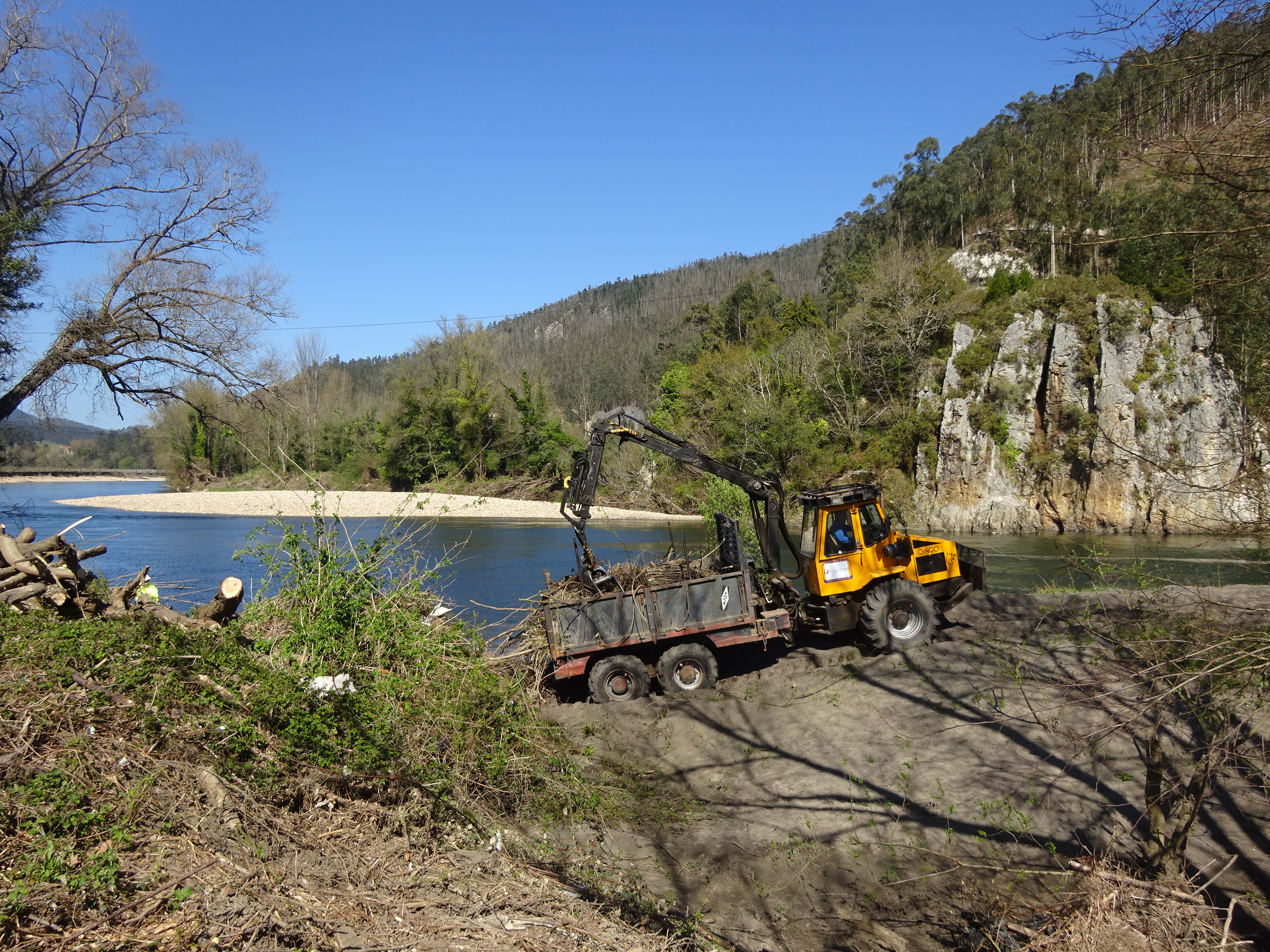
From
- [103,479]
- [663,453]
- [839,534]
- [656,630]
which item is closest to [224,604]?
[656,630]

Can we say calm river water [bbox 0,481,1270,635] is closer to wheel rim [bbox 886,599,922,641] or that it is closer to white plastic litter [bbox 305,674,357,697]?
wheel rim [bbox 886,599,922,641]

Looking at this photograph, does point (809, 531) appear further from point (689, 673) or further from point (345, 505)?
point (345, 505)

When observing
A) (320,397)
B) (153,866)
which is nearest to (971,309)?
(153,866)

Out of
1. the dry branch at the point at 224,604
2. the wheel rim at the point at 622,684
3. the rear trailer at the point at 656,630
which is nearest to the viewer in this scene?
the dry branch at the point at 224,604

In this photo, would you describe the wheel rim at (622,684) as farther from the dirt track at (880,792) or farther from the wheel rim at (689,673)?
the wheel rim at (689,673)

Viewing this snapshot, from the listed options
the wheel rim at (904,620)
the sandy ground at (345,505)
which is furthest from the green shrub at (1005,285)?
the wheel rim at (904,620)

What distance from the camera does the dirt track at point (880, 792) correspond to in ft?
18.7

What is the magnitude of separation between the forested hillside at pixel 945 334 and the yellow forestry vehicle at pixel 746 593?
284 cm

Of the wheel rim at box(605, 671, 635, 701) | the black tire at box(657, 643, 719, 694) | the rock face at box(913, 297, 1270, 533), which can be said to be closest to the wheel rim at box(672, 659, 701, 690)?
the black tire at box(657, 643, 719, 694)

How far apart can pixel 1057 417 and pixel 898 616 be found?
84.9ft

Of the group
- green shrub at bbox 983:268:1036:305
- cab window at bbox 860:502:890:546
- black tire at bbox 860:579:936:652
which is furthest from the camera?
green shrub at bbox 983:268:1036:305

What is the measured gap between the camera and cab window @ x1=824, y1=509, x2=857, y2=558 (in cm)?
1099

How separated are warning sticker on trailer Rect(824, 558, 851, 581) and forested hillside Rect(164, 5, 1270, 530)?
146 inches

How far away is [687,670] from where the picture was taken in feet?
34.6
